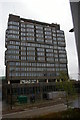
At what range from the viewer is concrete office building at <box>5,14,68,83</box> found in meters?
31.5

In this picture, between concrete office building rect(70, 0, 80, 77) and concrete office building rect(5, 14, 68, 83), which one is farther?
concrete office building rect(5, 14, 68, 83)

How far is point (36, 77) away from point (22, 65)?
3.66 meters

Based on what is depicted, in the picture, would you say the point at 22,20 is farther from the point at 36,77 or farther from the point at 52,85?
the point at 52,85

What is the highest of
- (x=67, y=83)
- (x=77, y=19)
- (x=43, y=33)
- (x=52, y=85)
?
(x=43, y=33)

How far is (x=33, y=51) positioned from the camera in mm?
33719

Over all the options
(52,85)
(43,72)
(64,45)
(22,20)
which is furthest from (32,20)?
(52,85)

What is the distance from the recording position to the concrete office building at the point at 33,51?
103 feet

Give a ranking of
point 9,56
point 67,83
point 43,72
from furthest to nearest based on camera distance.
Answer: point 43,72 → point 9,56 → point 67,83

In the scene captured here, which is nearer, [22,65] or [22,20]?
[22,65]

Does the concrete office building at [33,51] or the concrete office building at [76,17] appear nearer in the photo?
the concrete office building at [76,17]

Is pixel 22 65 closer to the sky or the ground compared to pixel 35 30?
closer to the ground

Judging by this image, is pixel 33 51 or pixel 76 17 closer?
pixel 76 17

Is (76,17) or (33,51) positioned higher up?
(33,51)

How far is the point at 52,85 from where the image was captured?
3188 centimetres
